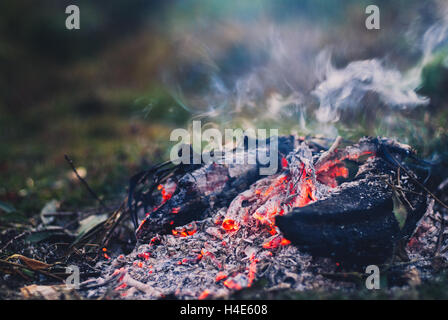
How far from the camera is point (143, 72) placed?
8.94 metres

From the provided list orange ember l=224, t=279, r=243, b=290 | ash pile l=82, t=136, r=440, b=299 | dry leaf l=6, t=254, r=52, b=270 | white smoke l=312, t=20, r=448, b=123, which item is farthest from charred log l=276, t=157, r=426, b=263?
dry leaf l=6, t=254, r=52, b=270

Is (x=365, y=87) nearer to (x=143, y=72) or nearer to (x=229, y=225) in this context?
(x=229, y=225)

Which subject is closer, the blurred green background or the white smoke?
the white smoke

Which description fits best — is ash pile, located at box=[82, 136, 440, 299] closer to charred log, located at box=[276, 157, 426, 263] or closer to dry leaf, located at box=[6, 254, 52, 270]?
charred log, located at box=[276, 157, 426, 263]

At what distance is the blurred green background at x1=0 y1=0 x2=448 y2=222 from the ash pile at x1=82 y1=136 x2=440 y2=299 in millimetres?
597

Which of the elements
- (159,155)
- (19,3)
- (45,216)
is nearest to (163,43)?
(19,3)

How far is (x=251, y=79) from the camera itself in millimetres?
3691

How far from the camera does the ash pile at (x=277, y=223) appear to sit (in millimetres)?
1771

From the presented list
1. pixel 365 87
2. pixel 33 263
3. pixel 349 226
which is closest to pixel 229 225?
pixel 349 226

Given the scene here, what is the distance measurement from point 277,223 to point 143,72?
8.11 meters

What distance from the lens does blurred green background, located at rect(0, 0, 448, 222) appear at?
3375 mm

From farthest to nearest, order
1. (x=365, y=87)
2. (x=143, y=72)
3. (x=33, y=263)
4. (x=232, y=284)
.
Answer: (x=143, y=72) < (x=365, y=87) < (x=33, y=263) < (x=232, y=284)

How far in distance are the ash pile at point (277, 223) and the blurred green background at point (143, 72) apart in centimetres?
60
